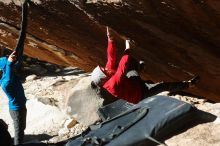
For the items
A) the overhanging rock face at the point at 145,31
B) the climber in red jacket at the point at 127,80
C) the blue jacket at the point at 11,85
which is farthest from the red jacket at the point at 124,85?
the blue jacket at the point at 11,85

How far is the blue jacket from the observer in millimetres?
5222

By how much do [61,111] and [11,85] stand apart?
106 inches

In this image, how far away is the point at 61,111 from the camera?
7.94 m

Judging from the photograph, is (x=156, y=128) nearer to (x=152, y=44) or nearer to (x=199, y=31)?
(x=199, y=31)

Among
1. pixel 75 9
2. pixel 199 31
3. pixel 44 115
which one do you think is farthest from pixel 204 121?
pixel 44 115

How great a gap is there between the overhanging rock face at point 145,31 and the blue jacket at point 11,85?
0.72 metres

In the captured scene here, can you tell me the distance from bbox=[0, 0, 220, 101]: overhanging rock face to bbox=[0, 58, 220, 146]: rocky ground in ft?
1.65

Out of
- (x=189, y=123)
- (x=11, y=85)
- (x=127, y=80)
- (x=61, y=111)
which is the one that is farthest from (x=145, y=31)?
(x=61, y=111)

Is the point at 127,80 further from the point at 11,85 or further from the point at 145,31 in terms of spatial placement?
the point at 11,85

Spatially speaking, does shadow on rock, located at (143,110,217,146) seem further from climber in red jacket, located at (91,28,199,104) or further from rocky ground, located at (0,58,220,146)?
climber in red jacket, located at (91,28,199,104)

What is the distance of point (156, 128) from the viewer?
12.0ft

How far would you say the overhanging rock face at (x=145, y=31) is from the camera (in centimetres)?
390

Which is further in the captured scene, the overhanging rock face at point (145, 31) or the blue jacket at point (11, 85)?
the blue jacket at point (11, 85)

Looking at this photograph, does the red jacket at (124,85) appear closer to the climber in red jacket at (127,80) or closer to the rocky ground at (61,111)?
the climber in red jacket at (127,80)
